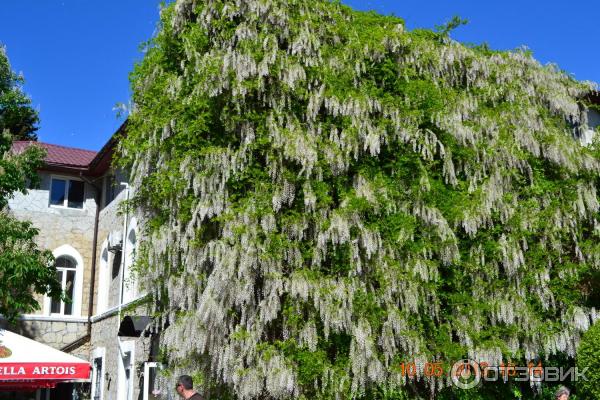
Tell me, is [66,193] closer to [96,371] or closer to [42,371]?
[96,371]

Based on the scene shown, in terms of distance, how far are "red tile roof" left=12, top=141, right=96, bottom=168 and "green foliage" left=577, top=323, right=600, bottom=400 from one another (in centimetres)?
1502

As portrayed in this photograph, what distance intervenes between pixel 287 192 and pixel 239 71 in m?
1.92

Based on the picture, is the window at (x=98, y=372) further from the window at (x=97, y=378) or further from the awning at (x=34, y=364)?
the awning at (x=34, y=364)

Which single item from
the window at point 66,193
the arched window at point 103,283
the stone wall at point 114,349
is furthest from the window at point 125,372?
the window at point 66,193

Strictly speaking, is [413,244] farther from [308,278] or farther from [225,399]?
[225,399]

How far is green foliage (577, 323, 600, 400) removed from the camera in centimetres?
888

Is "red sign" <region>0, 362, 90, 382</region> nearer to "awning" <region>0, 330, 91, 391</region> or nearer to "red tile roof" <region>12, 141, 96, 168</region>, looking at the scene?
"awning" <region>0, 330, 91, 391</region>

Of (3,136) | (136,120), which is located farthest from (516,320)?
(3,136)

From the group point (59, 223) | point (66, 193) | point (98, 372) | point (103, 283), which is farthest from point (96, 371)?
point (66, 193)

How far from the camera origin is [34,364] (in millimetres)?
11133

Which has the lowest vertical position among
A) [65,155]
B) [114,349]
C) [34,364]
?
[34,364]

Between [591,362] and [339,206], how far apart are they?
4.14 meters

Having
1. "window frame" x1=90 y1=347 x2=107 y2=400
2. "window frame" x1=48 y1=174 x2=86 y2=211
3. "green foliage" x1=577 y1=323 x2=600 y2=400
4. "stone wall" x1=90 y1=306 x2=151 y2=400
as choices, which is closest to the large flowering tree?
"green foliage" x1=577 y1=323 x2=600 y2=400

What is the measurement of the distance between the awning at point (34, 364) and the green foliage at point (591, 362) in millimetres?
8079
